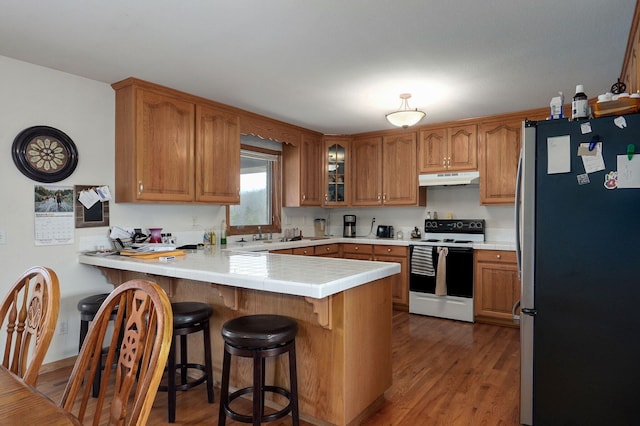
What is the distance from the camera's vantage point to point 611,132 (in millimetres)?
1774

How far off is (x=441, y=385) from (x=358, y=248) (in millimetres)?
2474

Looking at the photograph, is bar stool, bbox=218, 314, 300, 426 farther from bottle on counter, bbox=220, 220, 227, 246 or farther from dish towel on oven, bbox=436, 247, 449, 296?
dish towel on oven, bbox=436, 247, 449, 296

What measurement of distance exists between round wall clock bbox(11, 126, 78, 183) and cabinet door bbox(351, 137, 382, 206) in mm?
3369

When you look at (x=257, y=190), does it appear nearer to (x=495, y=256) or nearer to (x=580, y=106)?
(x=495, y=256)

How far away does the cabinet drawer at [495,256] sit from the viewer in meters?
4.01

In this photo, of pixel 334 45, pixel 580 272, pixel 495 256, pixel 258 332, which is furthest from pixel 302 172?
pixel 580 272

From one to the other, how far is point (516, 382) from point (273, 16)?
9.42ft

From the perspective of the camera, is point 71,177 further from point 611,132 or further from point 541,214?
point 611,132

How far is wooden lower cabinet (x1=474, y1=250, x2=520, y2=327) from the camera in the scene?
4004mm

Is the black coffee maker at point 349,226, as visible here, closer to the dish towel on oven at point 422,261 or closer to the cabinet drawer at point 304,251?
the cabinet drawer at point 304,251

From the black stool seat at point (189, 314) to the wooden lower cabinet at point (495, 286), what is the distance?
9.95ft

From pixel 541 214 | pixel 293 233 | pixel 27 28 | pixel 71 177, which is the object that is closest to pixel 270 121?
pixel 293 233

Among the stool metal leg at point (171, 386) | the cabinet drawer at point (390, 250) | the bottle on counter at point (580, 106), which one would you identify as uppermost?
the bottle on counter at point (580, 106)

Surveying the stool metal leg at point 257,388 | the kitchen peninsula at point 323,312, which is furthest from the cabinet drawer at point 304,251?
the stool metal leg at point 257,388
